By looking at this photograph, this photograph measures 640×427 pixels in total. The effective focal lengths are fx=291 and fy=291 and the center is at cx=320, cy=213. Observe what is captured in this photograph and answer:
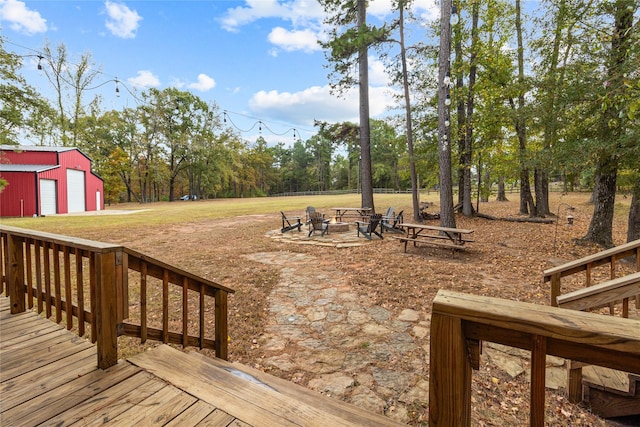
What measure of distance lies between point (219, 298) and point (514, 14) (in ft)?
50.3

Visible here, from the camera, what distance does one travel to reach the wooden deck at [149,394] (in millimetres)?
1588

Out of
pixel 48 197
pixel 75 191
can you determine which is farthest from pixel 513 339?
pixel 75 191

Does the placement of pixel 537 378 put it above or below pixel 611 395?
above

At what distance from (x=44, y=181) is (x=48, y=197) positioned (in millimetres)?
1002

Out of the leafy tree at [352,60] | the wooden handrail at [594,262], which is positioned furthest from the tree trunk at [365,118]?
the wooden handrail at [594,262]

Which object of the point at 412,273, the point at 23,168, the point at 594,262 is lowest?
the point at 412,273

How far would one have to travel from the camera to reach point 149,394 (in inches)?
69.4

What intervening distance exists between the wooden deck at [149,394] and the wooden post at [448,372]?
805mm

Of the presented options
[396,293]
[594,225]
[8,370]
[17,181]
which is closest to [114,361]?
[8,370]

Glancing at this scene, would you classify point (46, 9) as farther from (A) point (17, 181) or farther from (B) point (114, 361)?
(A) point (17, 181)

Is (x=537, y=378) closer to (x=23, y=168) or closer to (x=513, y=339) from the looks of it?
(x=513, y=339)

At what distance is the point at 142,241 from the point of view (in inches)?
340

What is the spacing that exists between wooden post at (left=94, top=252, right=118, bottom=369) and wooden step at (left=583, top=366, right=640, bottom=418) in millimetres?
3555

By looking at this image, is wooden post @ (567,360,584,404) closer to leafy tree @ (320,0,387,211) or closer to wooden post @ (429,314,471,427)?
wooden post @ (429,314,471,427)
